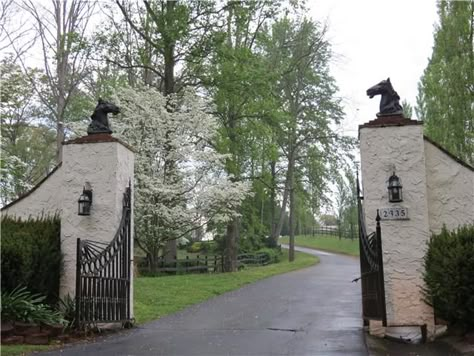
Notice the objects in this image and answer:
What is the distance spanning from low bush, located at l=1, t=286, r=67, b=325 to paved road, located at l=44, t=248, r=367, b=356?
0.77 meters

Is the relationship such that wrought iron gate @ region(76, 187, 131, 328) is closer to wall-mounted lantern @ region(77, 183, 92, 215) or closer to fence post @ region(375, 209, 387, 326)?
wall-mounted lantern @ region(77, 183, 92, 215)

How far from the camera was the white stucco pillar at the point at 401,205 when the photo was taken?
716 centimetres

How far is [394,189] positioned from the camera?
7.29 metres

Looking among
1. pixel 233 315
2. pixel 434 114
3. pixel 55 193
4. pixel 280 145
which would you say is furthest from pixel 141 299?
pixel 280 145

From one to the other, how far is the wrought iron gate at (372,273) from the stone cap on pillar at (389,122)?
1092mm

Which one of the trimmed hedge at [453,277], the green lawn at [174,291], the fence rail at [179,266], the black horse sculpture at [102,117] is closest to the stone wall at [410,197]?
the trimmed hedge at [453,277]

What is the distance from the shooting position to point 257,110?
21.5 meters

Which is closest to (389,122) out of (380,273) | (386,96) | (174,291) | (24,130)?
(386,96)

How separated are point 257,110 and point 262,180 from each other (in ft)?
12.8

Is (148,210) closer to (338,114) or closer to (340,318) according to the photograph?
(340,318)

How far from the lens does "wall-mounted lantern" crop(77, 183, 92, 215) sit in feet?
26.1

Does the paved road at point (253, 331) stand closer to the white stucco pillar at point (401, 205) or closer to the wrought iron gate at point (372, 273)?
the wrought iron gate at point (372, 273)

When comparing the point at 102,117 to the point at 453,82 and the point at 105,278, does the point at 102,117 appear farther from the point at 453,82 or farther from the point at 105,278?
Result: the point at 453,82

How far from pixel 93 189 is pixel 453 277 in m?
5.33
